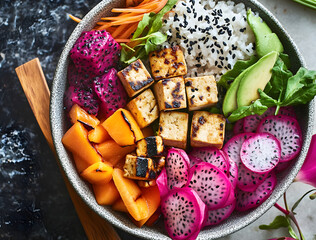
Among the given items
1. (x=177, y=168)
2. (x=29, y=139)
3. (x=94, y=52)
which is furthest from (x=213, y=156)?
(x=29, y=139)

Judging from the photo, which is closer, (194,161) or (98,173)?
(98,173)

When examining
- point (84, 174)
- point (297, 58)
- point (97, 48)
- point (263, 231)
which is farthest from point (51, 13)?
point (263, 231)

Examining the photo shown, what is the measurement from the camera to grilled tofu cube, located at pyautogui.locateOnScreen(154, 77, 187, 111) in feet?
6.79

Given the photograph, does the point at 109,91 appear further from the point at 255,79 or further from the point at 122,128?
the point at 255,79

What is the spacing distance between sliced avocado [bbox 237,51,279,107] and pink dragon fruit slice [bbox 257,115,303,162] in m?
0.18

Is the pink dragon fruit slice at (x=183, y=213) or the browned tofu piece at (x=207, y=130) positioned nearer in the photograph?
the pink dragon fruit slice at (x=183, y=213)

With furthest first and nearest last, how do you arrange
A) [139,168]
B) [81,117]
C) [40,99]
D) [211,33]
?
[40,99] < [211,33] < [81,117] < [139,168]

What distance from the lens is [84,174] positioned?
6.65 feet

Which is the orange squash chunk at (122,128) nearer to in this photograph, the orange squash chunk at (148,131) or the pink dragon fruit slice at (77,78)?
the orange squash chunk at (148,131)

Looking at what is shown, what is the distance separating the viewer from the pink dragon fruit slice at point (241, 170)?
2.07 m

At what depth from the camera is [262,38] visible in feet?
6.93

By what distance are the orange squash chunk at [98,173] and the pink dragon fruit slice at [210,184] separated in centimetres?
44

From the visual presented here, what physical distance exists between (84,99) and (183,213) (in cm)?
81

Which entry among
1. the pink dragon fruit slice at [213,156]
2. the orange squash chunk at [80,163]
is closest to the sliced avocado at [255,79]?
the pink dragon fruit slice at [213,156]
